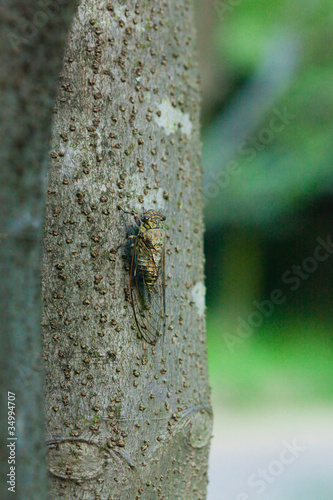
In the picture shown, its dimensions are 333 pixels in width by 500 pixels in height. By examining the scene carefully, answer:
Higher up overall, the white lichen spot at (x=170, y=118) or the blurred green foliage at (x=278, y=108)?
the blurred green foliage at (x=278, y=108)

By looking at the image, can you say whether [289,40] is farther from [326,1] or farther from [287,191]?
[287,191]

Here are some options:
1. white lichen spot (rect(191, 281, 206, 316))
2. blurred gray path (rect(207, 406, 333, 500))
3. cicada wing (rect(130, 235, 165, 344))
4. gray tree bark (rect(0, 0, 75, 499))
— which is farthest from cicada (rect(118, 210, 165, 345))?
blurred gray path (rect(207, 406, 333, 500))

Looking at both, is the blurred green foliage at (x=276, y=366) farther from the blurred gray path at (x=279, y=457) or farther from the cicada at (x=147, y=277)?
the cicada at (x=147, y=277)

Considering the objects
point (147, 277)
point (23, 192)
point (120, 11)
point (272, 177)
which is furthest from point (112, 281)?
point (272, 177)

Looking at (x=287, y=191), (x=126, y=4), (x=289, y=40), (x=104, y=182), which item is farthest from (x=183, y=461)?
(x=289, y=40)

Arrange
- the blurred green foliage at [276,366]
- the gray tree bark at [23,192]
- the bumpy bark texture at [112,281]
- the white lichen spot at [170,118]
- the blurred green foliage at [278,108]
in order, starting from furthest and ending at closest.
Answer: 1. the blurred green foliage at [276,366]
2. the blurred green foliage at [278,108]
3. the white lichen spot at [170,118]
4. the bumpy bark texture at [112,281]
5. the gray tree bark at [23,192]

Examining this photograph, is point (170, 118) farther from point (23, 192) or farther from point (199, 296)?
point (23, 192)

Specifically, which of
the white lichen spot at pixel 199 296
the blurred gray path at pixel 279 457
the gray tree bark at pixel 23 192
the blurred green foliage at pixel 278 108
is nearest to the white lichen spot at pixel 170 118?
the white lichen spot at pixel 199 296
